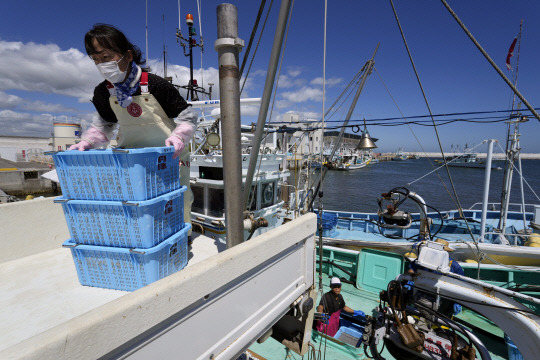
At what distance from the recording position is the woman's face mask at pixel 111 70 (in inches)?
84.7

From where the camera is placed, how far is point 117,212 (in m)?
2.11

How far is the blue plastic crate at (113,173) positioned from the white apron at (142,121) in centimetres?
54

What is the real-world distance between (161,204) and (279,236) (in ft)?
3.68

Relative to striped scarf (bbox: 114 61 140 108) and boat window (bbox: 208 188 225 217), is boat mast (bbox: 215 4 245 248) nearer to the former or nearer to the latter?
striped scarf (bbox: 114 61 140 108)

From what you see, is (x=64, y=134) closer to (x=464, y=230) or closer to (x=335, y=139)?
(x=335, y=139)

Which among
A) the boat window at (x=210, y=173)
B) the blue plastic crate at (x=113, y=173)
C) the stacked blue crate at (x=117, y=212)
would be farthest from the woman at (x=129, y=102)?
the boat window at (x=210, y=173)

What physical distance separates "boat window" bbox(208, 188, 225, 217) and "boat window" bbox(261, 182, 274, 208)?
1.22 m

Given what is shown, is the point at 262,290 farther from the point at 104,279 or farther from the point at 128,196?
the point at 104,279

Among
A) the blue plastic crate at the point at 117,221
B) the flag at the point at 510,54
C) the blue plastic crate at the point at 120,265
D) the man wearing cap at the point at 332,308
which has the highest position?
the flag at the point at 510,54

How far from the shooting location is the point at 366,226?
12.1m

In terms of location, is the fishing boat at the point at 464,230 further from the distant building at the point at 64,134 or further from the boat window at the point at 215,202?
the distant building at the point at 64,134

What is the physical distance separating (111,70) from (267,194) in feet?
17.9

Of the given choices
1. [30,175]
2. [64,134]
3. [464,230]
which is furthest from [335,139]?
[64,134]

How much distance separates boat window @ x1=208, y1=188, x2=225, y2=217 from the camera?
6.42 m
